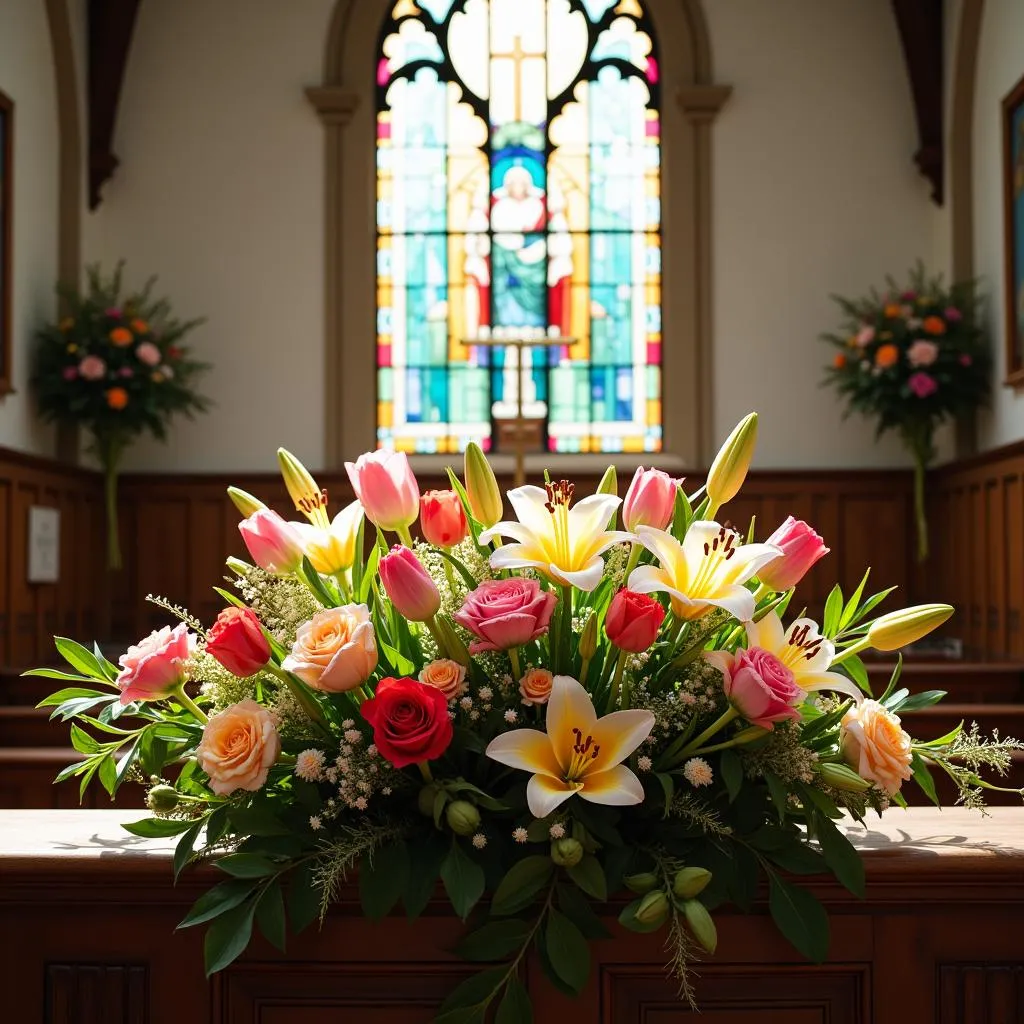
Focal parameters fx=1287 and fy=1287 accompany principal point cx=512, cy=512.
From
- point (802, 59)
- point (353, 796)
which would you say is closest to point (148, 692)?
point (353, 796)

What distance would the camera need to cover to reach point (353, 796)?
57.1 inches

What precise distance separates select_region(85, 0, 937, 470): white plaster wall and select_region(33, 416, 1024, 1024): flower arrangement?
7.37 metres

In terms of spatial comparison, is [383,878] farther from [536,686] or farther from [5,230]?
[5,230]

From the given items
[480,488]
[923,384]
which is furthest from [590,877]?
[923,384]

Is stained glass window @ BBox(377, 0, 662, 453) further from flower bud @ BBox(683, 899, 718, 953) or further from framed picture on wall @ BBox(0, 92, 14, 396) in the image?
flower bud @ BBox(683, 899, 718, 953)

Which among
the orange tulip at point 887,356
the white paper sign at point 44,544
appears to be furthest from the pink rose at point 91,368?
the orange tulip at point 887,356

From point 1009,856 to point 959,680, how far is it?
5.26 metres

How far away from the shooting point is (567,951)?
1388 mm

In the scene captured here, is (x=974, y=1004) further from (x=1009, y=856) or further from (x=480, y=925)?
(x=480, y=925)

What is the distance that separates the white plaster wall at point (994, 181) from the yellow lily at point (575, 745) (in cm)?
665

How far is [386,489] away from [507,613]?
0.87 feet

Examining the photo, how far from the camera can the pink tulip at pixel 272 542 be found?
156cm

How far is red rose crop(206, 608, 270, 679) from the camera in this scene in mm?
1458

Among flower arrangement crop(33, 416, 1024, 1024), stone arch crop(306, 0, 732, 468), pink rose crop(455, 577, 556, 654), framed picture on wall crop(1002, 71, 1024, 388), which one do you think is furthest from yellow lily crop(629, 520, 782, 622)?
stone arch crop(306, 0, 732, 468)
